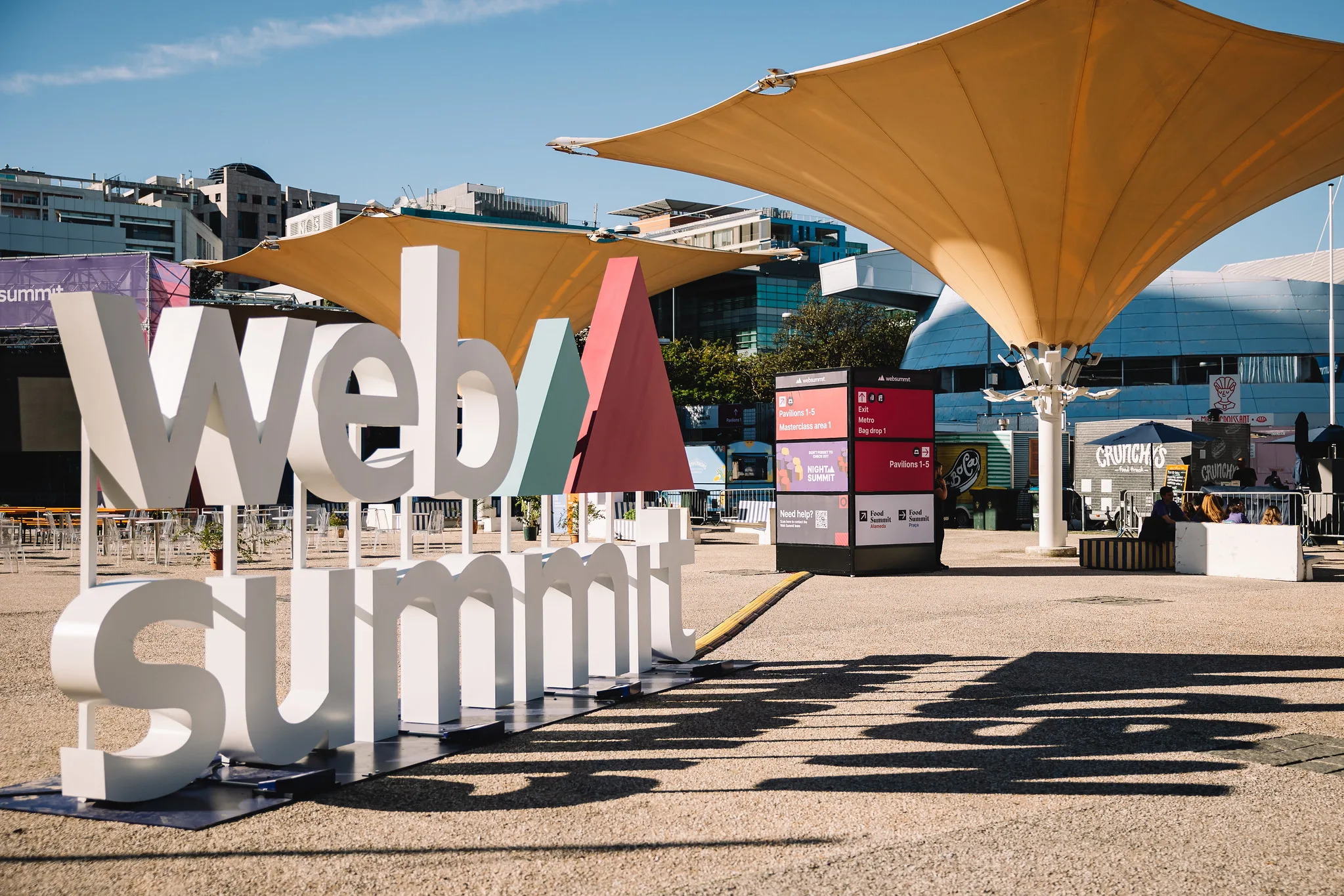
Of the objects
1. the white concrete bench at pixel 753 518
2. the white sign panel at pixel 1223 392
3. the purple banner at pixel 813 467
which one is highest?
the white sign panel at pixel 1223 392

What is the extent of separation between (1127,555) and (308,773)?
56.2 feet

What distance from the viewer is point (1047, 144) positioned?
19.4 metres

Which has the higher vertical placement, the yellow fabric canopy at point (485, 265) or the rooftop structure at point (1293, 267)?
the rooftop structure at point (1293, 267)

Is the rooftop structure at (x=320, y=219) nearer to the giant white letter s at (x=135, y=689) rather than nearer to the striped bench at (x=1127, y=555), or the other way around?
the striped bench at (x=1127, y=555)

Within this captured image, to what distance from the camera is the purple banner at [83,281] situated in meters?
36.9

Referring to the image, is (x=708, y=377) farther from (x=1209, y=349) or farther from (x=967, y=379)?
(x=1209, y=349)

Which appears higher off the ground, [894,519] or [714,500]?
[894,519]

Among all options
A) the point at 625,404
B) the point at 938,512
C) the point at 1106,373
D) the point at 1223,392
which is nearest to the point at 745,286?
the point at 1106,373

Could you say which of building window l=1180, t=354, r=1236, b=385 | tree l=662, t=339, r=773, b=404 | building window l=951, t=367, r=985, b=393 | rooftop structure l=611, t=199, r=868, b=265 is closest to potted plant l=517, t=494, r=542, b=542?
tree l=662, t=339, r=773, b=404

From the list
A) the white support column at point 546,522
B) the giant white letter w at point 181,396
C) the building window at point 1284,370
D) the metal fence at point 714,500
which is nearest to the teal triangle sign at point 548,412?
the white support column at point 546,522

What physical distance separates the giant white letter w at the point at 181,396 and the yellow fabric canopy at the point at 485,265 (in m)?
21.3

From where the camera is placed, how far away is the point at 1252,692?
8.96 meters

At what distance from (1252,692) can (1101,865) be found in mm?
4711

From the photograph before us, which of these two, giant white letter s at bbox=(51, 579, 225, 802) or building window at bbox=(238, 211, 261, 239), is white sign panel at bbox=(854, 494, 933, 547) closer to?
giant white letter s at bbox=(51, 579, 225, 802)
